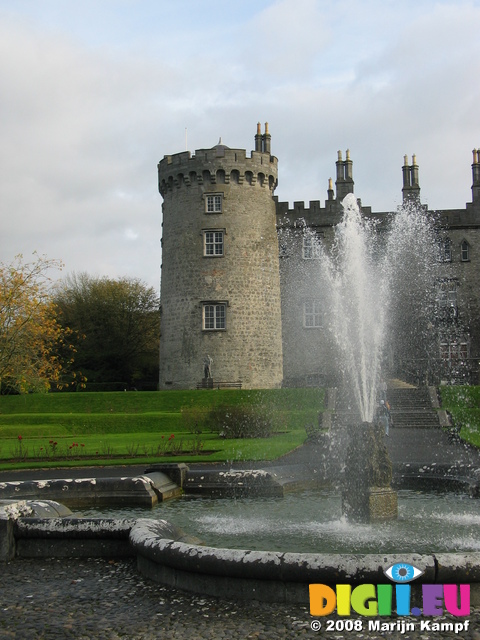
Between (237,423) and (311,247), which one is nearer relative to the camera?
(237,423)

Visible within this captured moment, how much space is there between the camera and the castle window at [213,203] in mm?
36781

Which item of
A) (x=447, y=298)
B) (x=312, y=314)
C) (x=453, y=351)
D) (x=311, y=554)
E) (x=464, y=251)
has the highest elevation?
(x=464, y=251)

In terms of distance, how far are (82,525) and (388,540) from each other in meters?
3.20

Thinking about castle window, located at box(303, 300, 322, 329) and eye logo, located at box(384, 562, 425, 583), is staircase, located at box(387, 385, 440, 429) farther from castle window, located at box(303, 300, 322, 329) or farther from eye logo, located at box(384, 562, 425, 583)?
eye logo, located at box(384, 562, 425, 583)

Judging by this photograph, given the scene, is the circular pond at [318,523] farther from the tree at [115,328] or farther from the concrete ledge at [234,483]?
the tree at [115,328]

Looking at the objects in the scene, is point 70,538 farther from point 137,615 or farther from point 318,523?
point 318,523

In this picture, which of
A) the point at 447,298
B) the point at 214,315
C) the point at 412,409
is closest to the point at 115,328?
the point at 214,315

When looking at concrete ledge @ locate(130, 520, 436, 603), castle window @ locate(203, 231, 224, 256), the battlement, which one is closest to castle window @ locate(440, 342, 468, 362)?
the battlement

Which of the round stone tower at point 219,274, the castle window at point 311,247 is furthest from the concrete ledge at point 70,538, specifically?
the castle window at point 311,247

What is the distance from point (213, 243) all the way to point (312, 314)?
760cm

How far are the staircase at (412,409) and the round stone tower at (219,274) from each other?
7.67m

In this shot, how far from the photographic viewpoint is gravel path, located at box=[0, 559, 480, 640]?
4930 mm

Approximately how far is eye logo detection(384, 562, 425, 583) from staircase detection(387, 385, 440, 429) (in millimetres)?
20166

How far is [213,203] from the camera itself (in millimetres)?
36875
